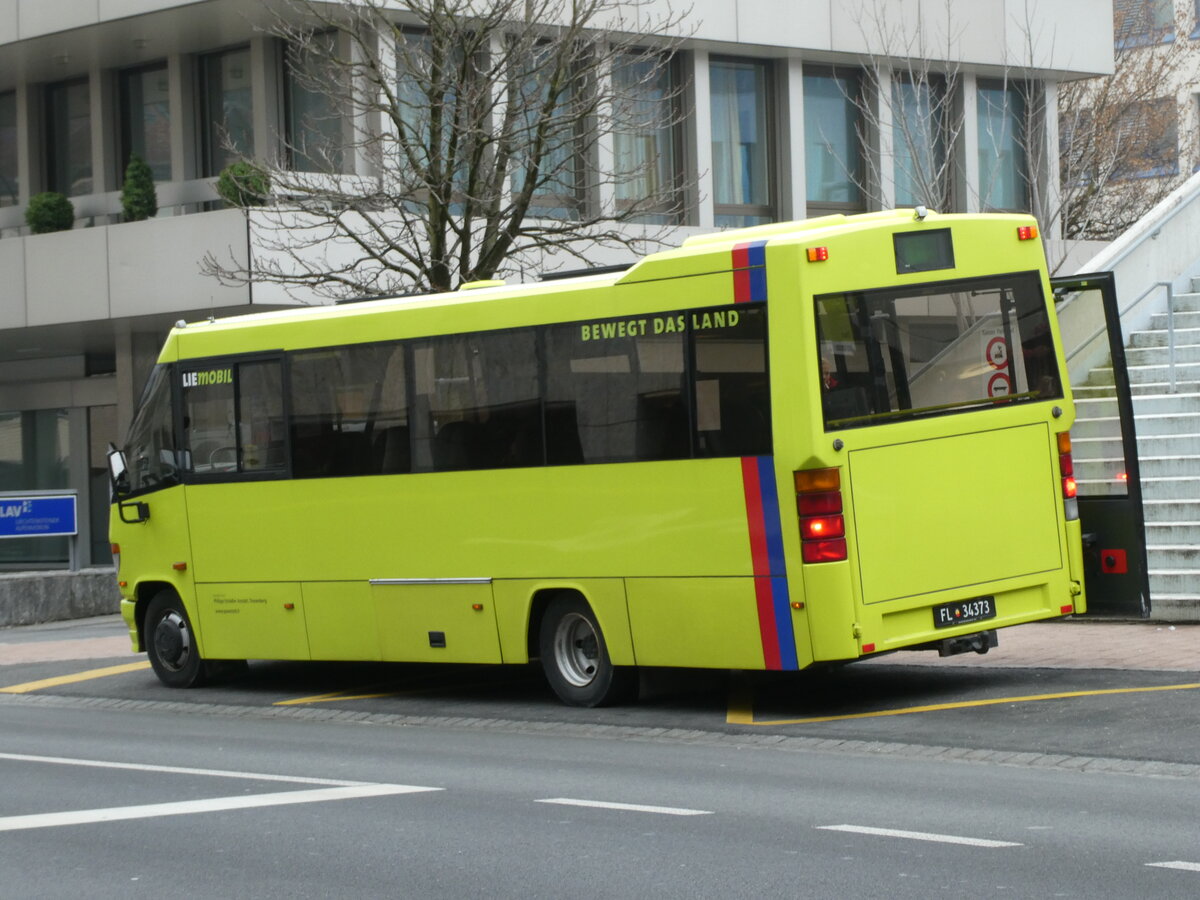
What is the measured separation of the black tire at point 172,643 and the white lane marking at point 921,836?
28.7ft

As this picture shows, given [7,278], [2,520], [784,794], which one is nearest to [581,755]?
[784,794]

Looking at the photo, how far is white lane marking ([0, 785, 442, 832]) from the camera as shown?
925 centimetres

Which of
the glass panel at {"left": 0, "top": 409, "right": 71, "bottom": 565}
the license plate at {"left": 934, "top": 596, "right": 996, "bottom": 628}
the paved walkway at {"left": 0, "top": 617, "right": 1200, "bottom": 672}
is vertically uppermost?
the glass panel at {"left": 0, "top": 409, "right": 71, "bottom": 565}

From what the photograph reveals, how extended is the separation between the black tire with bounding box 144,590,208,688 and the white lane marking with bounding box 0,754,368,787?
392 cm

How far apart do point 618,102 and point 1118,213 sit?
62.4ft

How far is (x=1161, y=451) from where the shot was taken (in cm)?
1753

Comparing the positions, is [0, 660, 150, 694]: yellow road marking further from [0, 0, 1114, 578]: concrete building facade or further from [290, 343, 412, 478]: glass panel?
[0, 0, 1114, 578]: concrete building facade

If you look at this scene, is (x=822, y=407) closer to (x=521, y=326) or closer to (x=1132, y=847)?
(x=521, y=326)

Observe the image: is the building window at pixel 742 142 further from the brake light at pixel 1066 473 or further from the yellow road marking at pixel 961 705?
the yellow road marking at pixel 961 705

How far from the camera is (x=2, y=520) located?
24.1 metres

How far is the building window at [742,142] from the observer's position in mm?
30328

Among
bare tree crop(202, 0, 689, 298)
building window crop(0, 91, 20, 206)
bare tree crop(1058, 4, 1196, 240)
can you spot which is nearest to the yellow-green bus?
bare tree crop(202, 0, 689, 298)

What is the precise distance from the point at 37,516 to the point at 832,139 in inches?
549

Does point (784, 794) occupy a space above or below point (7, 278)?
below
